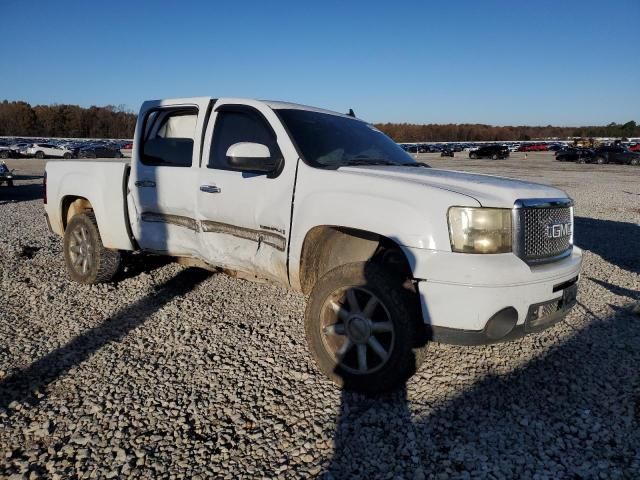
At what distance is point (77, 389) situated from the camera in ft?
10.0

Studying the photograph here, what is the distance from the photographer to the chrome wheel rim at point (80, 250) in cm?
506

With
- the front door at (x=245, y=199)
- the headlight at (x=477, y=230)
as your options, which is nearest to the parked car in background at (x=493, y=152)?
the front door at (x=245, y=199)

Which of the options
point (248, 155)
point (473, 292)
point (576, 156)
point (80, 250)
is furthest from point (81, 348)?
point (576, 156)

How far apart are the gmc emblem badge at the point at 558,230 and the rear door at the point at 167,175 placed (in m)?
2.79

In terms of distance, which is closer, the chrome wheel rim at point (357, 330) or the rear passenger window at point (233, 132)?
the chrome wheel rim at point (357, 330)

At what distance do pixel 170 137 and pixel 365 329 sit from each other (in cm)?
274

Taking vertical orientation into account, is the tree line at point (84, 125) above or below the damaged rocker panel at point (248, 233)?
above

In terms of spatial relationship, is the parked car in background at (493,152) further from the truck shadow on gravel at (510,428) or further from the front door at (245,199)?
the front door at (245,199)

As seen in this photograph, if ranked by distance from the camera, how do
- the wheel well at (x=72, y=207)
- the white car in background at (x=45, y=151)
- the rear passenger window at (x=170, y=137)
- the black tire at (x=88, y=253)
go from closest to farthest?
the rear passenger window at (x=170, y=137), the black tire at (x=88, y=253), the wheel well at (x=72, y=207), the white car in background at (x=45, y=151)

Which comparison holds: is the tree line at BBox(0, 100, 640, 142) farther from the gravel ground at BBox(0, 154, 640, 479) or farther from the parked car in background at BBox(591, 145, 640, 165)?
the gravel ground at BBox(0, 154, 640, 479)

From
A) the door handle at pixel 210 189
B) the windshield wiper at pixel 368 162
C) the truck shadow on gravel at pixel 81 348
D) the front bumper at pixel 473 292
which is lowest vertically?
the truck shadow on gravel at pixel 81 348

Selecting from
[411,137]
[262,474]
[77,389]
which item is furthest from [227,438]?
[411,137]

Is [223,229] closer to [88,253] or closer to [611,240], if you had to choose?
[88,253]

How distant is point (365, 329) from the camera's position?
3.00m
